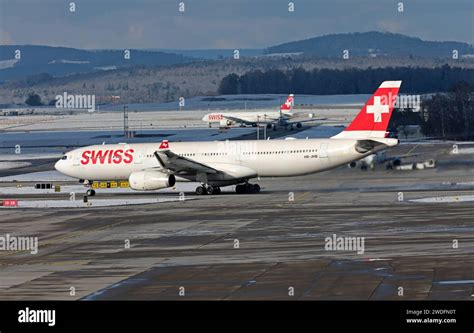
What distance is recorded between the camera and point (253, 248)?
36344 mm

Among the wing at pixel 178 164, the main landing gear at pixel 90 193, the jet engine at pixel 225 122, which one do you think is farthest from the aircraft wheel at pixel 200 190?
the jet engine at pixel 225 122

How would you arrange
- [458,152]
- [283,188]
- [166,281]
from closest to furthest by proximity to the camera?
1. [166,281]
2. [283,188]
3. [458,152]

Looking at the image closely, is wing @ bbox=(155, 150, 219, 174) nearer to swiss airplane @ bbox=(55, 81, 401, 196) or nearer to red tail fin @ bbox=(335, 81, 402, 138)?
swiss airplane @ bbox=(55, 81, 401, 196)

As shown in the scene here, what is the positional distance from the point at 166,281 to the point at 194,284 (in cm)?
100

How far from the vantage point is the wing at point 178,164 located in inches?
2366

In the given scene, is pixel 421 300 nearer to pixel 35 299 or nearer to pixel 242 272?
pixel 242 272

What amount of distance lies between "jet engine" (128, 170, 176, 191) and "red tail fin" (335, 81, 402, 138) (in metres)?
9.53

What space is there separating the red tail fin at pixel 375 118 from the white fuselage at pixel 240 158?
1.03m

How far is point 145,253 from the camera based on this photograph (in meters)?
36.1

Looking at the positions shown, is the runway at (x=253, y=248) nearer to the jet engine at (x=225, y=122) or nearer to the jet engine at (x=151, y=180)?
the jet engine at (x=151, y=180)

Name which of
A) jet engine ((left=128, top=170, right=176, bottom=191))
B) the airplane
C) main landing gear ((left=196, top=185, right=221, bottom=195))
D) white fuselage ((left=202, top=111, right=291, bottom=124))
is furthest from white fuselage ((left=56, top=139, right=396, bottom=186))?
white fuselage ((left=202, top=111, right=291, bottom=124))

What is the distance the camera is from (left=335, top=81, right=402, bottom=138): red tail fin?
59562 mm
